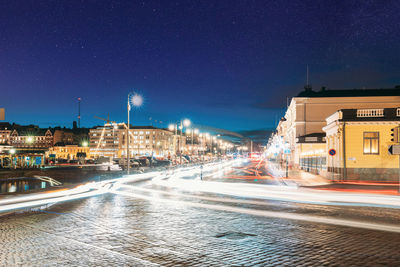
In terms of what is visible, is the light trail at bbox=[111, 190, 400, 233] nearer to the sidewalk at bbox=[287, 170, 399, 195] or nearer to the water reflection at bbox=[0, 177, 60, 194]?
the sidewalk at bbox=[287, 170, 399, 195]

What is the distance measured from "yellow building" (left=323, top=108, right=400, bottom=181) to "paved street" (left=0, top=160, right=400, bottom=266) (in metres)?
17.4

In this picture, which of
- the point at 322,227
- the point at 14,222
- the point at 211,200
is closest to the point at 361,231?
the point at 322,227

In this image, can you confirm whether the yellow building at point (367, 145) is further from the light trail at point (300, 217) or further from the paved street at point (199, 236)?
the light trail at point (300, 217)

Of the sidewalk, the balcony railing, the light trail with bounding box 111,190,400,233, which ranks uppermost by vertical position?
the balcony railing

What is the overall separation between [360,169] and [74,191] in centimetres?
2327

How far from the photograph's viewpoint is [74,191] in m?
19.4

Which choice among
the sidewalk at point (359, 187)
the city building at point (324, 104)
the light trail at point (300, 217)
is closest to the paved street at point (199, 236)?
the light trail at point (300, 217)

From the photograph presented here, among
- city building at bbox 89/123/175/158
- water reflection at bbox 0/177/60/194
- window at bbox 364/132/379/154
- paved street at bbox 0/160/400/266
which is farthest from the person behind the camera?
city building at bbox 89/123/175/158

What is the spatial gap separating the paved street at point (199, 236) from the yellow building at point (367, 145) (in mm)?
17410

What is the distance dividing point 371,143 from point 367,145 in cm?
37

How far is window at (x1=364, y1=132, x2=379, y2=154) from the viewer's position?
30562 mm

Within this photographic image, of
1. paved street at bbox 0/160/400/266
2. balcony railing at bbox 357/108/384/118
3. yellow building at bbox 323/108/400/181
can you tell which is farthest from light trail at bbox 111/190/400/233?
balcony railing at bbox 357/108/384/118

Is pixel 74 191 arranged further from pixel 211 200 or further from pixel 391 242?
pixel 391 242

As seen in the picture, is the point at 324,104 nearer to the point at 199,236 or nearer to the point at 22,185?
the point at 22,185
